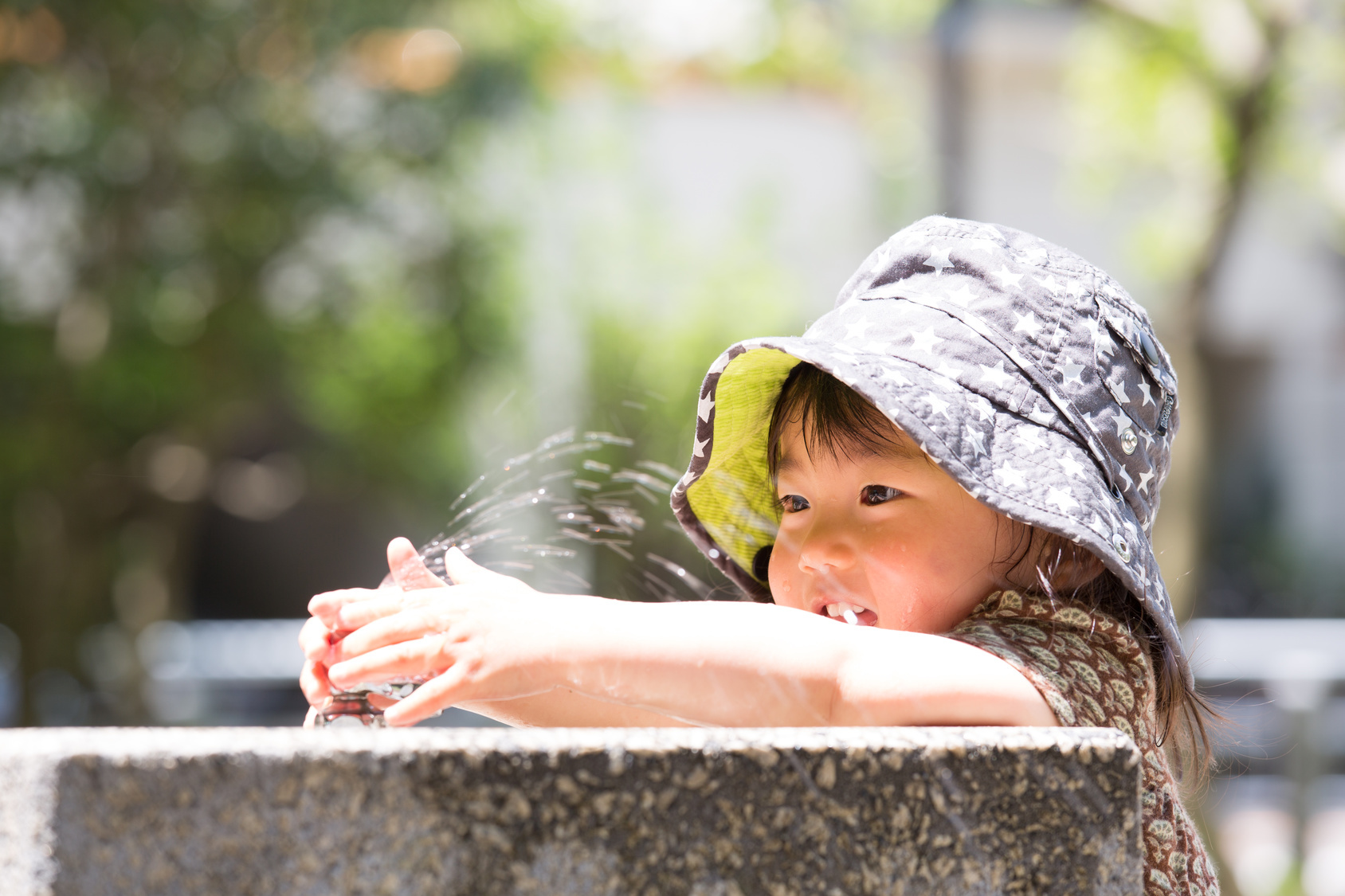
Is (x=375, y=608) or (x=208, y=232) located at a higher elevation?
(x=208, y=232)

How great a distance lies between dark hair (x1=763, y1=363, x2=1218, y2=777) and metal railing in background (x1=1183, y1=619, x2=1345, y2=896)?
220 cm

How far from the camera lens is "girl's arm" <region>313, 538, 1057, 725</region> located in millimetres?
957

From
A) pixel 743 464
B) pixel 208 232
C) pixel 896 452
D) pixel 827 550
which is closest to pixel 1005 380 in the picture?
pixel 896 452

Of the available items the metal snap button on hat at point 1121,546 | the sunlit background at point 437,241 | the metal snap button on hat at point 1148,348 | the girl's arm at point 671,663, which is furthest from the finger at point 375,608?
the sunlit background at point 437,241

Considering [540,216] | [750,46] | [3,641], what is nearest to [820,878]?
[750,46]

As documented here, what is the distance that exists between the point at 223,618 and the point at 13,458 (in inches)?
257

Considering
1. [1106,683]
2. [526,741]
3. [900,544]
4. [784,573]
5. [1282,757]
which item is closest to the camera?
[526,741]

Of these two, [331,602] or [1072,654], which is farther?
[1072,654]

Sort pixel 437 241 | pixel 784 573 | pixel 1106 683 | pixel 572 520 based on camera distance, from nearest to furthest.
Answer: pixel 1106 683, pixel 784 573, pixel 572 520, pixel 437 241

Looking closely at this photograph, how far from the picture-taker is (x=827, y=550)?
1.33 m

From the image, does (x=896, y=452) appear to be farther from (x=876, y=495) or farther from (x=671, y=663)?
(x=671, y=663)

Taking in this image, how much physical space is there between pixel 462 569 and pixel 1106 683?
0.63 meters

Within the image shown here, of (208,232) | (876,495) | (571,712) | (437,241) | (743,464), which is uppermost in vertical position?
(437,241)

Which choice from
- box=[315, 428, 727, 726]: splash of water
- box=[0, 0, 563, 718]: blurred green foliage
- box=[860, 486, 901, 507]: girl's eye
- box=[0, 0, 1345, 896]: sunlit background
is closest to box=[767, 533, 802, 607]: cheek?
box=[860, 486, 901, 507]: girl's eye
